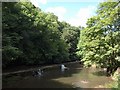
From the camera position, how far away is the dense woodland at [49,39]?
2586cm

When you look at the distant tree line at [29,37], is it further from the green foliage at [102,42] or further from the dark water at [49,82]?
the green foliage at [102,42]

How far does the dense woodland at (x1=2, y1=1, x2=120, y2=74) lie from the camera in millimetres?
25859

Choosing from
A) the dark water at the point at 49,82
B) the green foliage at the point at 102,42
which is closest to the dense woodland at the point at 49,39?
the green foliage at the point at 102,42

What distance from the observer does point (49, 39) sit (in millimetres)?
47938

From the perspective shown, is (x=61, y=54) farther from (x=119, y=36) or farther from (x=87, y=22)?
(x=119, y=36)

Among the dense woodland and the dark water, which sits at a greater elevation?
the dense woodland

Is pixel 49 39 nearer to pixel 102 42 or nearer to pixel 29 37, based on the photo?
pixel 29 37

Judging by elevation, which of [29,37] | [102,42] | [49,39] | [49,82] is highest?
[49,39]

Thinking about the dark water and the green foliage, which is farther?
the green foliage

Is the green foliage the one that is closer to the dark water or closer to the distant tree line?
the dark water

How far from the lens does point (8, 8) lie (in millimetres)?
33344

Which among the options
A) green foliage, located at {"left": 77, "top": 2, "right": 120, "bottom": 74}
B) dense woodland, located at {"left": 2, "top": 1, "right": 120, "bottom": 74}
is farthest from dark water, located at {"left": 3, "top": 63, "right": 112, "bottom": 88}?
green foliage, located at {"left": 77, "top": 2, "right": 120, "bottom": 74}

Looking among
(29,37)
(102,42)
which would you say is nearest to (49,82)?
(102,42)

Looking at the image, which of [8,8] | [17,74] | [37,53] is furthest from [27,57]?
[8,8]
